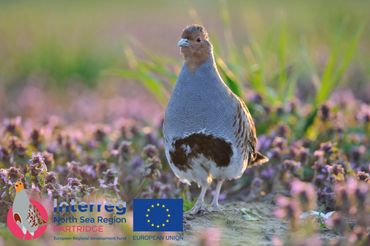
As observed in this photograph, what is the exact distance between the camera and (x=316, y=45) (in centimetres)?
1205

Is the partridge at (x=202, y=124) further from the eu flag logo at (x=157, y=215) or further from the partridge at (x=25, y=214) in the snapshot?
the partridge at (x=25, y=214)

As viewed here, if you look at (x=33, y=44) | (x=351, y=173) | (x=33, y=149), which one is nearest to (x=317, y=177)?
(x=351, y=173)

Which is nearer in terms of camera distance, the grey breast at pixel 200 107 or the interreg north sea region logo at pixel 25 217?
the interreg north sea region logo at pixel 25 217

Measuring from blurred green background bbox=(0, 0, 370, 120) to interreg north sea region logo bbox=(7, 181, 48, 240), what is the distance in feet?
8.89

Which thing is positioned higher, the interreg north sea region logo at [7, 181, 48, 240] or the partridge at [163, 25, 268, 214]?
the partridge at [163, 25, 268, 214]

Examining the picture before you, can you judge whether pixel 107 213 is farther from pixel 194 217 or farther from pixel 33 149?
pixel 33 149

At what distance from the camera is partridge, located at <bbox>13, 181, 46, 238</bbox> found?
11.7 feet

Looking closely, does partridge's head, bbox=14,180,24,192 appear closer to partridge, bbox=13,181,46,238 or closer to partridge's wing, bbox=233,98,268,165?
partridge, bbox=13,181,46,238

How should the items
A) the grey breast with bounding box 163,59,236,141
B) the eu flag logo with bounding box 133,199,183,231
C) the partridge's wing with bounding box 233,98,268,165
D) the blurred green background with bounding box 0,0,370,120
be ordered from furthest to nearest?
the blurred green background with bounding box 0,0,370,120
the partridge's wing with bounding box 233,98,268,165
the grey breast with bounding box 163,59,236,141
the eu flag logo with bounding box 133,199,183,231

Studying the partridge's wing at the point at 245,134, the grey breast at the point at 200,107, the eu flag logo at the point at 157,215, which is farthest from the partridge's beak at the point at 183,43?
the eu flag logo at the point at 157,215

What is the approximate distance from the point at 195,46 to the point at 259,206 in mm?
1264

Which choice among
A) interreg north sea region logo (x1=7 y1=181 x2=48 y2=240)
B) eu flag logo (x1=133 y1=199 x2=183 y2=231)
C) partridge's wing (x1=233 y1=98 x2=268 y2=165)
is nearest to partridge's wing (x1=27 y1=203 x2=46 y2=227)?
interreg north sea region logo (x1=7 y1=181 x2=48 y2=240)

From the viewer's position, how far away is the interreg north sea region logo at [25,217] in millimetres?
3504

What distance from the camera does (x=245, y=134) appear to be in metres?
4.59
